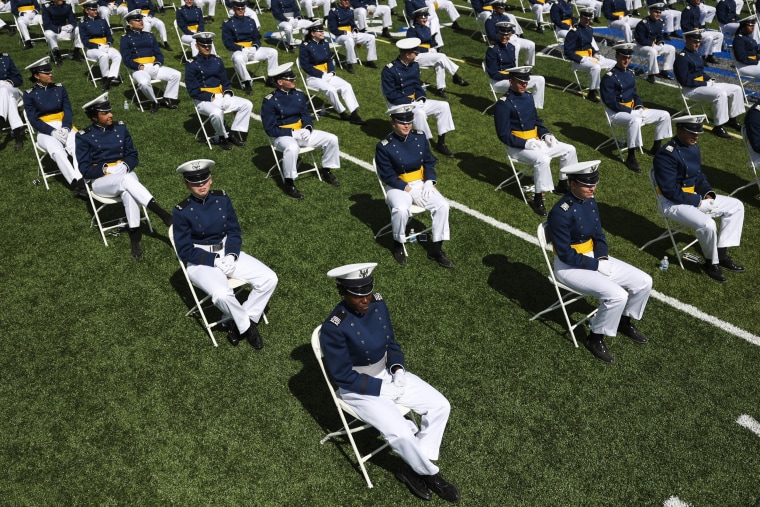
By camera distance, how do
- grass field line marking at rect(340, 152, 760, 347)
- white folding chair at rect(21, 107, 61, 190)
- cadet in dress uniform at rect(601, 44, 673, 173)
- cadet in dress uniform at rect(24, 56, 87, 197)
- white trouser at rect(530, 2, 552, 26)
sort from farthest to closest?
white trouser at rect(530, 2, 552, 26) → cadet in dress uniform at rect(601, 44, 673, 173) → white folding chair at rect(21, 107, 61, 190) → cadet in dress uniform at rect(24, 56, 87, 197) → grass field line marking at rect(340, 152, 760, 347)

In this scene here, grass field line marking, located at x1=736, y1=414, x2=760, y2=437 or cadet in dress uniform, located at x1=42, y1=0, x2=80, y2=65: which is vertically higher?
cadet in dress uniform, located at x1=42, y1=0, x2=80, y2=65

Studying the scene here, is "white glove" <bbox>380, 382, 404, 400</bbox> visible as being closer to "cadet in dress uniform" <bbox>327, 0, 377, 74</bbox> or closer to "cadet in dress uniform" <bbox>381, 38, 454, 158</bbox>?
"cadet in dress uniform" <bbox>381, 38, 454, 158</bbox>

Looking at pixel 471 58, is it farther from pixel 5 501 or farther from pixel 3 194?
pixel 5 501

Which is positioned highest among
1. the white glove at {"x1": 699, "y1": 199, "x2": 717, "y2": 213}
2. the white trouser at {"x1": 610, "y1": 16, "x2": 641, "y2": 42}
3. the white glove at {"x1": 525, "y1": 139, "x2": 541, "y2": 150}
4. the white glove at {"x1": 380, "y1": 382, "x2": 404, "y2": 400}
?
the white glove at {"x1": 525, "y1": 139, "x2": 541, "y2": 150}

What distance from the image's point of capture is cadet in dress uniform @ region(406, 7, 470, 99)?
14664 mm

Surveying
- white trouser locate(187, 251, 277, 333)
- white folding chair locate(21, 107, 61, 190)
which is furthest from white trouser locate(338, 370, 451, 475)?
white folding chair locate(21, 107, 61, 190)

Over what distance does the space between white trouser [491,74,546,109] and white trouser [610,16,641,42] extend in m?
7.52

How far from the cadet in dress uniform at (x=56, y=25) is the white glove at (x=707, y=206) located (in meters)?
16.8

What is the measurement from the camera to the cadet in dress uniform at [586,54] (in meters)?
15.2

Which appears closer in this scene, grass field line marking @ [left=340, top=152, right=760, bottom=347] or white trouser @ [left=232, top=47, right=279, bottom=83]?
grass field line marking @ [left=340, top=152, right=760, bottom=347]

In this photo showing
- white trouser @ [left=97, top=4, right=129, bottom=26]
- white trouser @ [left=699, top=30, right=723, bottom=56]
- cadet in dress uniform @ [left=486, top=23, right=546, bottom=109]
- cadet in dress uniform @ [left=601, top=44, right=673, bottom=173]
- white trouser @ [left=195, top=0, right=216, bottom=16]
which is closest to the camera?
cadet in dress uniform @ [left=601, top=44, right=673, bottom=173]

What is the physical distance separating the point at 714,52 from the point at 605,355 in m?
16.4

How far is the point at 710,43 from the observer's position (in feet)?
60.0

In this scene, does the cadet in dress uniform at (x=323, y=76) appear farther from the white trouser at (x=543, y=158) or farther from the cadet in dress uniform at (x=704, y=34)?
the cadet in dress uniform at (x=704, y=34)
